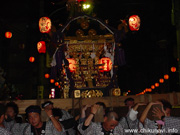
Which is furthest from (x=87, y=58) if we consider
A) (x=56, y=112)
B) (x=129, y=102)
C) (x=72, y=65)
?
(x=56, y=112)

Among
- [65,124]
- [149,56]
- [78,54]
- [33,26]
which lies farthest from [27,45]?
[65,124]

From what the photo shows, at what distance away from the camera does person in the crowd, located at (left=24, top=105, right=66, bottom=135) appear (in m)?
3.74

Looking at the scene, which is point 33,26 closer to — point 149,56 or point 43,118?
point 149,56

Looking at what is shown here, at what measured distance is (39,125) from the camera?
3801 millimetres

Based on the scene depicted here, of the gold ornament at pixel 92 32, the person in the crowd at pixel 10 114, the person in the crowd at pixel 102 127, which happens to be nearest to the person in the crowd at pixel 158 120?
the person in the crowd at pixel 102 127

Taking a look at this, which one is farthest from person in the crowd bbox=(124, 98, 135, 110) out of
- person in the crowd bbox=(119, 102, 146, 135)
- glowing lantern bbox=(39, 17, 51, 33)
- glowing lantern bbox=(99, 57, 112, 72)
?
A: glowing lantern bbox=(39, 17, 51, 33)

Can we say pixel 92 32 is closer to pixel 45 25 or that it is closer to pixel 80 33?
pixel 80 33

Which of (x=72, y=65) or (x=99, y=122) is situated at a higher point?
(x=72, y=65)

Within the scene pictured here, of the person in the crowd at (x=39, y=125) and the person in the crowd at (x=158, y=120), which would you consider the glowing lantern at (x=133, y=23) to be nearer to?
the person in the crowd at (x=158, y=120)

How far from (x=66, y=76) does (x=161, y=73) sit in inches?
694

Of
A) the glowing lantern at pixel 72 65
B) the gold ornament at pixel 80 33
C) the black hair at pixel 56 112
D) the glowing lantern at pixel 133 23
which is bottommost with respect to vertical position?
the black hair at pixel 56 112

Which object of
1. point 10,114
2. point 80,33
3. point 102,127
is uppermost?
point 80,33

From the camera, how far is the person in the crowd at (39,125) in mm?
3736

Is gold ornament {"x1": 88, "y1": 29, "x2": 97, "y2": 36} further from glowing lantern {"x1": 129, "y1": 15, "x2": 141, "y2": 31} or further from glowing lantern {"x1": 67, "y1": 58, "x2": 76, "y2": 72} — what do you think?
glowing lantern {"x1": 129, "y1": 15, "x2": 141, "y2": 31}
